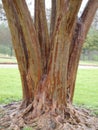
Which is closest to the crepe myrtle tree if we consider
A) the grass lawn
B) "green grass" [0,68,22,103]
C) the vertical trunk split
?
the vertical trunk split

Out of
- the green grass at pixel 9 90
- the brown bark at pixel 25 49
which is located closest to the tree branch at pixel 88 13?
the brown bark at pixel 25 49

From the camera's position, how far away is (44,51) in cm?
482

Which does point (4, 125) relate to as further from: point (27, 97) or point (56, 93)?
point (56, 93)

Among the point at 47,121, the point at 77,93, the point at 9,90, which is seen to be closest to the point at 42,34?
the point at 47,121

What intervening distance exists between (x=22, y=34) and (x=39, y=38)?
0.99 ft

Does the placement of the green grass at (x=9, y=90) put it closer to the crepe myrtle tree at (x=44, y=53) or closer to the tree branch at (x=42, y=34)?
the crepe myrtle tree at (x=44, y=53)

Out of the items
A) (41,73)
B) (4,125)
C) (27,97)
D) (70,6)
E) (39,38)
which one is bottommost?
(4,125)

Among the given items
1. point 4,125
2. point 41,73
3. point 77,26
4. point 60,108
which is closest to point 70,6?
point 77,26

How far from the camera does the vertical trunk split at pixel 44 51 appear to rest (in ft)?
14.5

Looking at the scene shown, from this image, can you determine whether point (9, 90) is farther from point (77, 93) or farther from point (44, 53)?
point (44, 53)

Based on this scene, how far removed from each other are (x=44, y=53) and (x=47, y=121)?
3.59 ft

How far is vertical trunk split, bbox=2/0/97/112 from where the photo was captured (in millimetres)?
4415

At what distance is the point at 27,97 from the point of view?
16.6ft

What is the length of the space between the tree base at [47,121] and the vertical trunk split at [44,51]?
0.18 meters
